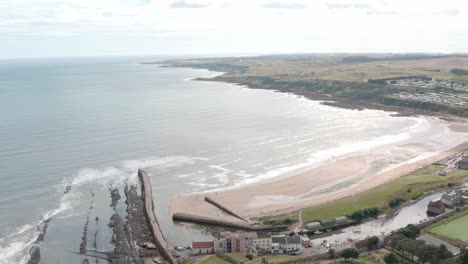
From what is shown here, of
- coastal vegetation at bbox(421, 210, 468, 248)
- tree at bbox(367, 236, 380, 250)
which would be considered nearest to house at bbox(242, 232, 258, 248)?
tree at bbox(367, 236, 380, 250)

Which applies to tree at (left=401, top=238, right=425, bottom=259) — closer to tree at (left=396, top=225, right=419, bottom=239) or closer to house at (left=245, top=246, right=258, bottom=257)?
tree at (left=396, top=225, right=419, bottom=239)

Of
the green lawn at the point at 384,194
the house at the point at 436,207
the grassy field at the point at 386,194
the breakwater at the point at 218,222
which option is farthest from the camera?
the grassy field at the point at 386,194

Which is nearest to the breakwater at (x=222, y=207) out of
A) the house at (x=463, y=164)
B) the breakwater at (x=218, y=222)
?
the breakwater at (x=218, y=222)

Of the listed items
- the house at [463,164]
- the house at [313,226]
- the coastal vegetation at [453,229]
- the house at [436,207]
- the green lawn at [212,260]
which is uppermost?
the house at [463,164]

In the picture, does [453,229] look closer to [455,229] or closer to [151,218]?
[455,229]

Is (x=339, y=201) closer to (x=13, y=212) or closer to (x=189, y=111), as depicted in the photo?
(x=13, y=212)

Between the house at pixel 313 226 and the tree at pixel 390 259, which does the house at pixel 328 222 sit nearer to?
the house at pixel 313 226
